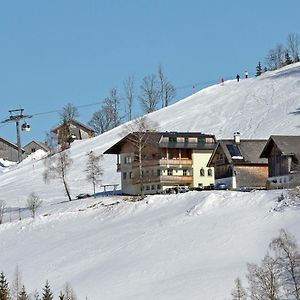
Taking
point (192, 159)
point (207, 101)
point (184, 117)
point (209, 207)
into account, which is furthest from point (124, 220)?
point (207, 101)

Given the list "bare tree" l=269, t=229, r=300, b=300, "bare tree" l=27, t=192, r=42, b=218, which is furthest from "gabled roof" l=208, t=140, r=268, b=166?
"bare tree" l=269, t=229, r=300, b=300

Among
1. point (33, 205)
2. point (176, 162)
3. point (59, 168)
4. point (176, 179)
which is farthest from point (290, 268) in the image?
point (59, 168)

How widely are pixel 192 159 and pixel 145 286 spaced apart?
42.1 metres

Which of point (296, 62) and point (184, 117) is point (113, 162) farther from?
point (296, 62)

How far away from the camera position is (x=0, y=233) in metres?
62.9

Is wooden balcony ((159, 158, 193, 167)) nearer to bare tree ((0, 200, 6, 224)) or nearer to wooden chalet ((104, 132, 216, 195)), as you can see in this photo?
wooden chalet ((104, 132, 216, 195))

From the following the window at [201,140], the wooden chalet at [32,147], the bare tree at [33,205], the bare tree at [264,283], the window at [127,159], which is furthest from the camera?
the wooden chalet at [32,147]

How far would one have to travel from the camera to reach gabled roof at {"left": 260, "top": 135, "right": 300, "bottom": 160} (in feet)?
220

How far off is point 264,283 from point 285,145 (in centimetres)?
3679

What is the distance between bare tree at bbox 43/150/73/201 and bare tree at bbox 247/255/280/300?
44179 mm

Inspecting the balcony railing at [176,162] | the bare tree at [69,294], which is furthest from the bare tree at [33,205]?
the bare tree at [69,294]

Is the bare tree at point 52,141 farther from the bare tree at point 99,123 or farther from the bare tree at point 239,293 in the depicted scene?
the bare tree at point 239,293

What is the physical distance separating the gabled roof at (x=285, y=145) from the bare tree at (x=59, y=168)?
19.7 meters

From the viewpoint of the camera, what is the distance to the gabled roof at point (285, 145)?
67.2 m
